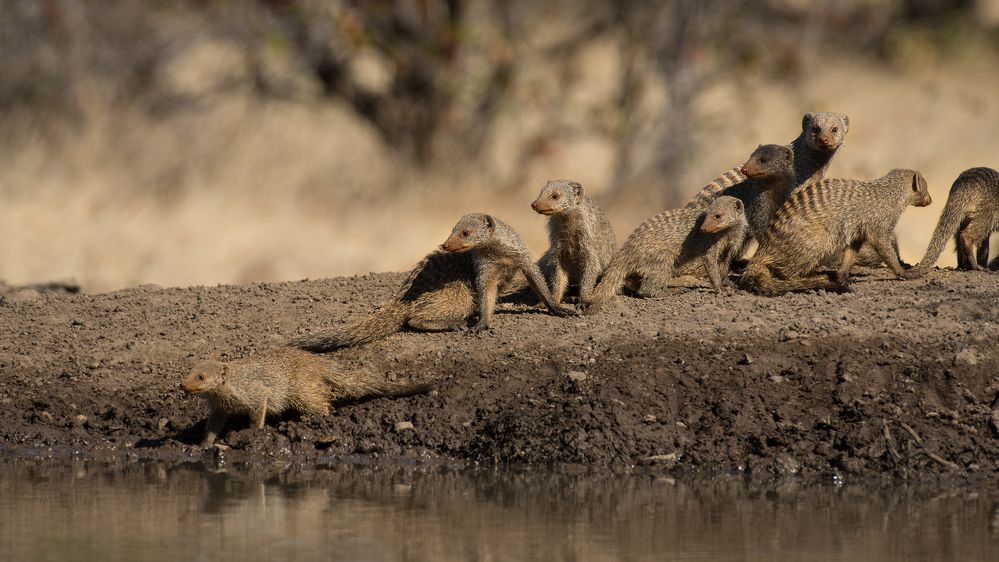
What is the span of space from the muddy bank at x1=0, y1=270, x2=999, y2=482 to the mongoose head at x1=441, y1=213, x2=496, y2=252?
0.52 m

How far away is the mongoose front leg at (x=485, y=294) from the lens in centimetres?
684


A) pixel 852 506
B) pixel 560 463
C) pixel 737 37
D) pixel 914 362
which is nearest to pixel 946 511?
pixel 852 506

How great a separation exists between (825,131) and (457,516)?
11.4 feet

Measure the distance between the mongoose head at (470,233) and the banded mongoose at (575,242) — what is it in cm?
39

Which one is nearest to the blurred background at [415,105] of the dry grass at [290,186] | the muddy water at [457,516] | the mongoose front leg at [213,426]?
the dry grass at [290,186]

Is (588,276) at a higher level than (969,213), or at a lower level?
lower

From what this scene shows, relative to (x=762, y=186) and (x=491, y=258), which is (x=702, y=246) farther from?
(x=491, y=258)

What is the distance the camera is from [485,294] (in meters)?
6.87

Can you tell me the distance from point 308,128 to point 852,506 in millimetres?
10824

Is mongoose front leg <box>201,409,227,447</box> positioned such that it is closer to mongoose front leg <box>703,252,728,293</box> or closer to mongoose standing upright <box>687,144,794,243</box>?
mongoose front leg <box>703,252,728,293</box>

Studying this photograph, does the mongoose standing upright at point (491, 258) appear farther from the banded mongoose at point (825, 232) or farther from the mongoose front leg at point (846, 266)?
the mongoose front leg at point (846, 266)

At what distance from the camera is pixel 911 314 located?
6.61m

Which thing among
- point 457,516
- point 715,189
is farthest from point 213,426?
point 715,189

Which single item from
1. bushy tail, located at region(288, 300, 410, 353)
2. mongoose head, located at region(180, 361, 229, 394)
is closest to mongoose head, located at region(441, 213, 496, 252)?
bushy tail, located at region(288, 300, 410, 353)
